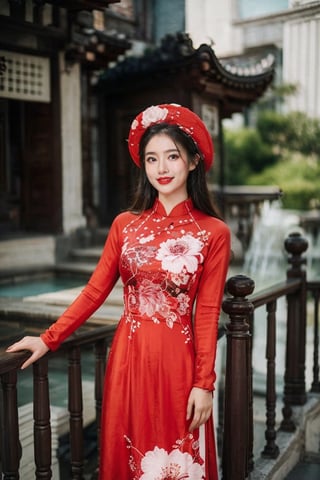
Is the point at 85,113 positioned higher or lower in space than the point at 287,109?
lower

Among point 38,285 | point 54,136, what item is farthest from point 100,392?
point 54,136

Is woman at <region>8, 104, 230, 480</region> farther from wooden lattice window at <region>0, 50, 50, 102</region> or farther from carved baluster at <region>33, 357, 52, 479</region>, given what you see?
wooden lattice window at <region>0, 50, 50, 102</region>

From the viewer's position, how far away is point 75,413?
233cm

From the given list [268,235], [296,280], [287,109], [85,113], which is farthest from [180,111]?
[287,109]

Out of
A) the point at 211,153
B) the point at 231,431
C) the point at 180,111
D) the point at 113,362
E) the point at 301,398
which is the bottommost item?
the point at 301,398

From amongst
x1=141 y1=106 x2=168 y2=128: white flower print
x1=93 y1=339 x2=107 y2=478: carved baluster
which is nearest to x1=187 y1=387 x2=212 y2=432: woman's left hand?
x1=93 y1=339 x2=107 y2=478: carved baluster

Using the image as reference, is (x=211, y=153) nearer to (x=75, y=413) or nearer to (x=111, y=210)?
(x=75, y=413)

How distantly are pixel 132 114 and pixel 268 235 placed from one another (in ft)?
14.1

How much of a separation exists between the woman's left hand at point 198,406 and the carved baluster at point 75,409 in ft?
1.72

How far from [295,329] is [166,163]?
1731mm

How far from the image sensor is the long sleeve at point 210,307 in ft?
6.36

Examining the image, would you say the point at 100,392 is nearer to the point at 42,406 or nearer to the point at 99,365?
the point at 99,365

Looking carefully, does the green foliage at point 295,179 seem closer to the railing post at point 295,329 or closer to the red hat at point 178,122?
the railing post at point 295,329

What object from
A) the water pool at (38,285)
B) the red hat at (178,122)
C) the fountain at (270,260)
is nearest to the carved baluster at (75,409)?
the red hat at (178,122)
